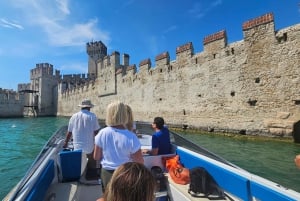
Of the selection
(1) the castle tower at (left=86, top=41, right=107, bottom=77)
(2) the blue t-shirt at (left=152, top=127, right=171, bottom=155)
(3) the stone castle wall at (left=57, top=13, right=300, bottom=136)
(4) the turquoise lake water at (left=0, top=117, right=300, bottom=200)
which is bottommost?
(4) the turquoise lake water at (left=0, top=117, right=300, bottom=200)

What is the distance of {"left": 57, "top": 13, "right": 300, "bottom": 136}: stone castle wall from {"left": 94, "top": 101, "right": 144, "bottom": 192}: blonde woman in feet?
28.9

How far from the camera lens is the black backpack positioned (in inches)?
118

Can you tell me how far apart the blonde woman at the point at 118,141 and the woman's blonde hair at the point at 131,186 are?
1274mm

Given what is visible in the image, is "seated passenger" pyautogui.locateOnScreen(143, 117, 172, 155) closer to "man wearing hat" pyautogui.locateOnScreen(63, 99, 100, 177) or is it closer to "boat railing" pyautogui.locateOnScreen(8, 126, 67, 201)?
"man wearing hat" pyautogui.locateOnScreen(63, 99, 100, 177)

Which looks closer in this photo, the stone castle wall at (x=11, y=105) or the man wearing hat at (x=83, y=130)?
the man wearing hat at (x=83, y=130)

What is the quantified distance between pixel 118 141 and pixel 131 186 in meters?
1.35

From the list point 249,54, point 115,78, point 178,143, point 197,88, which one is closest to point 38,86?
point 115,78

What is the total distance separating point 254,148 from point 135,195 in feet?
28.2

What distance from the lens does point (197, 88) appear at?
14445 millimetres

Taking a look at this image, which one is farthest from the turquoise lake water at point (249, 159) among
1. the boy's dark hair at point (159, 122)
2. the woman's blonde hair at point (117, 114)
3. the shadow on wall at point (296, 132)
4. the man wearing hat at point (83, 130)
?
the woman's blonde hair at point (117, 114)

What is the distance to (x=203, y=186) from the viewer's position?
3055 millimetres

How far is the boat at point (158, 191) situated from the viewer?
2.35 m

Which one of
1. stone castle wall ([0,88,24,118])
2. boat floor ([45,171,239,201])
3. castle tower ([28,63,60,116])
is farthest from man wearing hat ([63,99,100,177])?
stone castle wall ([0,88,24,118])

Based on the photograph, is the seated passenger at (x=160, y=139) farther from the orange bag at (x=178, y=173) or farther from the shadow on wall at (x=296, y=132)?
the shadow on wall at (x=296, y=132)
